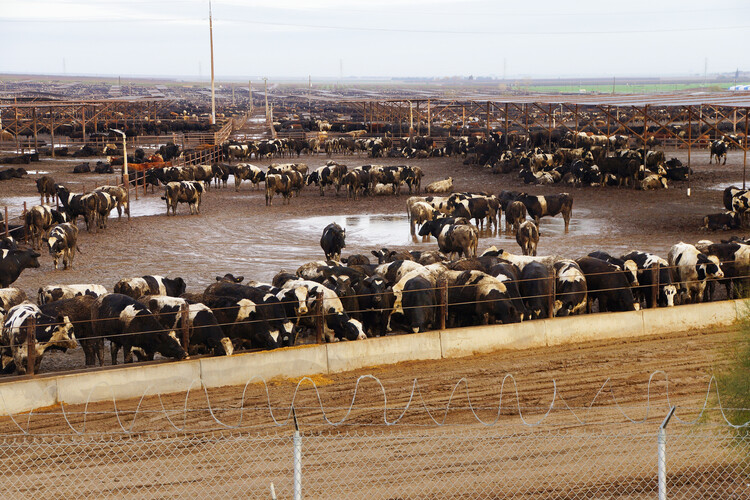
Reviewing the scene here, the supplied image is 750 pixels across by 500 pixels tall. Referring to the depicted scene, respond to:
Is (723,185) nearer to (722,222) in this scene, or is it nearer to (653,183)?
(653,183)

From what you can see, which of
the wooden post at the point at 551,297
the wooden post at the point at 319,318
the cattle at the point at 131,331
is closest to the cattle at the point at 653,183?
the wooden post at the point at 551,297

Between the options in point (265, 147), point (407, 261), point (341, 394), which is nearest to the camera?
point (341, 394)

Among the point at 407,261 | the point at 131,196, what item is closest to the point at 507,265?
the point at 407,261

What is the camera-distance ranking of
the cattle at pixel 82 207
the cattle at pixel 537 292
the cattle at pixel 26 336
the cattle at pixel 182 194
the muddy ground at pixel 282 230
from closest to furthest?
1. the cattle at pixel 26 336
2. the cattle at pixel 537 292
3. the muddy ground at pixel 282 230
4. the cattle at pixel 82 207
5. the cattle at pixel 182 194

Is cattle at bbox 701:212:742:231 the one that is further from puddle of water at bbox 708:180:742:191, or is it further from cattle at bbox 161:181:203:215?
cattle at bbox 161:181:203:215

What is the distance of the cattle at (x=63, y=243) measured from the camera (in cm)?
1920

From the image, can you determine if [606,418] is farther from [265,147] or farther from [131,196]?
[265,147]

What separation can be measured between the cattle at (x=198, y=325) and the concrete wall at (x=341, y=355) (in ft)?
1.95

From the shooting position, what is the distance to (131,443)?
8.95 m

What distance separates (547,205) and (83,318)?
15.5m

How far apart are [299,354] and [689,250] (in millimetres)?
8659

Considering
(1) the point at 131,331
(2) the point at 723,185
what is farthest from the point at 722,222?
(1) the point at 131,331

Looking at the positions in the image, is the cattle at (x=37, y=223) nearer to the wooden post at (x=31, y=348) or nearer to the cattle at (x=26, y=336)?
the cattle at (x=26, y=336)

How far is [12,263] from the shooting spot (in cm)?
1712
